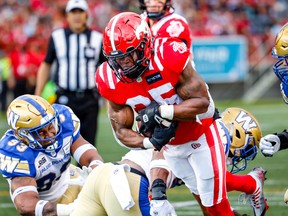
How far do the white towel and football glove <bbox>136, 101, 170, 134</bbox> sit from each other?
1.07ft

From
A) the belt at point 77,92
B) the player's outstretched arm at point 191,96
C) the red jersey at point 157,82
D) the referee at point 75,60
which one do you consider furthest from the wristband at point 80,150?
the belt at point 77,92

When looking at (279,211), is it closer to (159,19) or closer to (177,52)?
(159,19)

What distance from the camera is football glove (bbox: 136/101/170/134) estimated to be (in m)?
4.25

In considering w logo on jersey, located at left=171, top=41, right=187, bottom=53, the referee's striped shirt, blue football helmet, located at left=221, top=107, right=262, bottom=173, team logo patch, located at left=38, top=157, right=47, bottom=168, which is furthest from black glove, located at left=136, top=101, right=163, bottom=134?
the referee's striped shirt

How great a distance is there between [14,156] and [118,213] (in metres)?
0.92

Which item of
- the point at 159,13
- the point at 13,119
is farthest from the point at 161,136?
the point at 159,13

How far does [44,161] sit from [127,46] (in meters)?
0.98

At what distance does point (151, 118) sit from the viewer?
4.25 metres

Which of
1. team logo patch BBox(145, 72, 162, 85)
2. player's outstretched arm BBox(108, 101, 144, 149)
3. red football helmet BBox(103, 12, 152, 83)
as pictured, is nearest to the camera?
red football helmet BBox(103, 12, 152, 83)

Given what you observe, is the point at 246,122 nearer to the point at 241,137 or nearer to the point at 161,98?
the point at 241,137

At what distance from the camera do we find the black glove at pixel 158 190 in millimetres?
4398

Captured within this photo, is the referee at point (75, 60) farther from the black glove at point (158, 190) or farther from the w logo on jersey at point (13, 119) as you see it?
the black glove at point (158, 190)

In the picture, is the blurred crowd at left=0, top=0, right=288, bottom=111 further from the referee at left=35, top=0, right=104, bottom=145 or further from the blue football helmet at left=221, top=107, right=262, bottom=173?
the blue football helmet at left=221, top=107, right=262, bottom=173

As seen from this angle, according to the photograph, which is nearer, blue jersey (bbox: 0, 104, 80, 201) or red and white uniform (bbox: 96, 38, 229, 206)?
red and white uniform (bbox: 96, 38, 229, 206)
